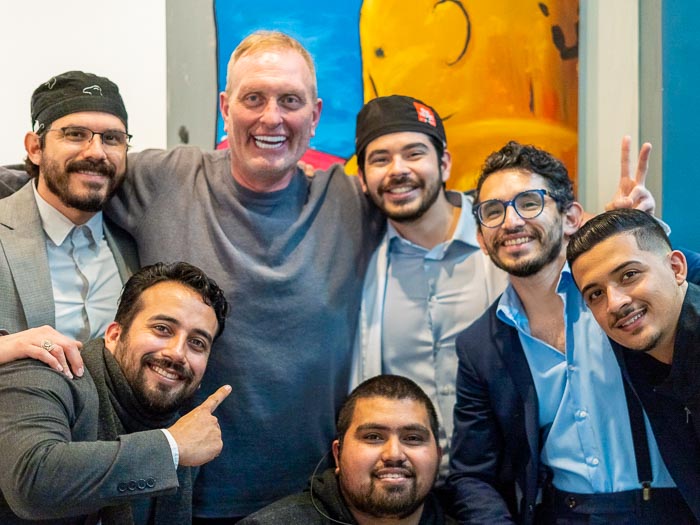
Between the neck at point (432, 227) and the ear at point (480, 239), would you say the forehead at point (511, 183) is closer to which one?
the ear at point (480, 239)

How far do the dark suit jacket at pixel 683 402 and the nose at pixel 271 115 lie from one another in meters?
1.11

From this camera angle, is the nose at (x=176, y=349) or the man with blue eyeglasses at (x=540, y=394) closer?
the nose at (x=176, y=349)

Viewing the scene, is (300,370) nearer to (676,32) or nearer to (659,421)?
(659,421)

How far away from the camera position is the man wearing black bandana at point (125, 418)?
1666mm

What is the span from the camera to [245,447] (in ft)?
7.42

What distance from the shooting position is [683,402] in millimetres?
1975

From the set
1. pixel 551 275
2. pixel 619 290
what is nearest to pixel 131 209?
pixel 551 275

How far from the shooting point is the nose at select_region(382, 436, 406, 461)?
2186 mm

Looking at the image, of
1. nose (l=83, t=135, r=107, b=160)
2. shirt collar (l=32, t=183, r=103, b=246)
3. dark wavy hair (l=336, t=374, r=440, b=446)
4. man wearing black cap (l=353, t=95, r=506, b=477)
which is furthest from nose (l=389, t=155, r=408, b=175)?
shirt collar (l=32, t=183, r=103, b=246)

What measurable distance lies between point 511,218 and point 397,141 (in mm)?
412

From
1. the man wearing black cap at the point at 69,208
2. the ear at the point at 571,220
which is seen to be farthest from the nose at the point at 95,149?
the ear at the point at 571,220

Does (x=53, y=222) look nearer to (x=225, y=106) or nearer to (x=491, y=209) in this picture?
(x=225, y=106)

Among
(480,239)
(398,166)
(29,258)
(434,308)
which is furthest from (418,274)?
(29,258)

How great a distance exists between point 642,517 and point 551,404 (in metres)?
0.37
